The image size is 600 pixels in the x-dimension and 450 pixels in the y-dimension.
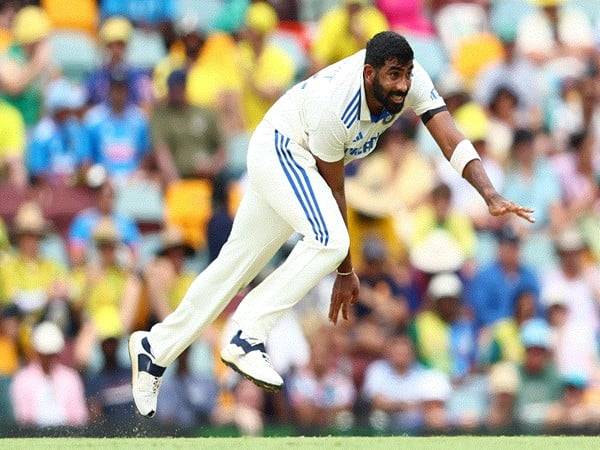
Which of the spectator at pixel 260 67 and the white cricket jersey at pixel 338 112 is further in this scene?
the spectator at pixel 260 67

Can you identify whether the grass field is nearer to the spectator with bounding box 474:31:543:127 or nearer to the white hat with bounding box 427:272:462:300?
the white hat with bounding box 427:272:462:300

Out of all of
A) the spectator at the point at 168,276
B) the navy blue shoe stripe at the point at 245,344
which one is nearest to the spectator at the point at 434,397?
the spectator at the point at 168,276

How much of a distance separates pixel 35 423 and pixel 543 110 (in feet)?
15.9

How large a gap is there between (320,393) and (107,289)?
1.76 metres

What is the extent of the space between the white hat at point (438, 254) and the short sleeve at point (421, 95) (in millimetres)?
3936

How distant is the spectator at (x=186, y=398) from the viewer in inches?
429

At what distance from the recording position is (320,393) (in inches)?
437

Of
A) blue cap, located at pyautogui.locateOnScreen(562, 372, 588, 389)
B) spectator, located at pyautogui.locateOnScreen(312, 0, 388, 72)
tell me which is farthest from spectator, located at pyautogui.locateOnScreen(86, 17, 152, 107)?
blue cap, located at pyautogui.locateOnScreen(562, 372, 588, 389)

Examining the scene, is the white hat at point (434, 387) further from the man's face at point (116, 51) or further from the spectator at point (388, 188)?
the man's face at point (116, 51)

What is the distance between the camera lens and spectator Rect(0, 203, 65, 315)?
38.5 ft

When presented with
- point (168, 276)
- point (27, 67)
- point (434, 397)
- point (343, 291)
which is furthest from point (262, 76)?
point (343, 291)

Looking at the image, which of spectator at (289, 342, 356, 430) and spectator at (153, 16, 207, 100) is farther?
spectator at (153, 16, 207, 100)

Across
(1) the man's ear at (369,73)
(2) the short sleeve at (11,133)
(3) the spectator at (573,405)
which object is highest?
(2) the short sleeve at (11,133)

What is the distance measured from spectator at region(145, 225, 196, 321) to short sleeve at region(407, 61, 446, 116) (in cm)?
401
